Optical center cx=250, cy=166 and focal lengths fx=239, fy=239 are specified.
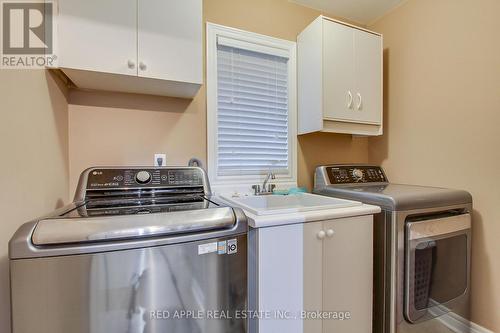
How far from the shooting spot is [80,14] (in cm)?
109

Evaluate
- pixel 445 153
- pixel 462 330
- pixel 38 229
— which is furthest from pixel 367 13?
pixel 38 229

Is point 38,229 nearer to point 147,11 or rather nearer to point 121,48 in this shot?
point 121,48

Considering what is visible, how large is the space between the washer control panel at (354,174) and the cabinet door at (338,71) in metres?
0.40

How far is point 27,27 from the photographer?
0.96m

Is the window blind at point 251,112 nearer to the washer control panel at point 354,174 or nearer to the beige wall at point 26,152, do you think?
the washer control panel at point 354,174

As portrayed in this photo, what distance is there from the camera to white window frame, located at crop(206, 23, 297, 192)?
66.4 inches

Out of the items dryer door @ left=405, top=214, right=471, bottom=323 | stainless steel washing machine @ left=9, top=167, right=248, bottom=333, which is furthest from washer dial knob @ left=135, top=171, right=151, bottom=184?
dryer door @ left=405, top=214, right=471, bottom=323

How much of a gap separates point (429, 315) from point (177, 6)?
220 cm

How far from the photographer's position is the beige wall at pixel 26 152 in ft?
2.59

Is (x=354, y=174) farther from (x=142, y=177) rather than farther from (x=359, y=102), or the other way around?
(x=142, y=177)

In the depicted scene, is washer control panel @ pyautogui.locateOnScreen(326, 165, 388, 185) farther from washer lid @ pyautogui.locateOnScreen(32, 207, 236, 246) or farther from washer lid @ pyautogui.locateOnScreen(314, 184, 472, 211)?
washer lid @ pyautogui.locateOnScreen(32, 207, 236, 246)

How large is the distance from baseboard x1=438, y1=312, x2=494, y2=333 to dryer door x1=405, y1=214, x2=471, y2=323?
6 centimetres

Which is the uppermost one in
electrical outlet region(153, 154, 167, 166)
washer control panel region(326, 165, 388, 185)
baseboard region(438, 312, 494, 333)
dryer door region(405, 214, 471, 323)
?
electrical outlet region(153, 154, 167, 166)

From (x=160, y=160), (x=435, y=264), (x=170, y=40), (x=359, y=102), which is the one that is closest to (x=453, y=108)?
(x=359, y=102)
